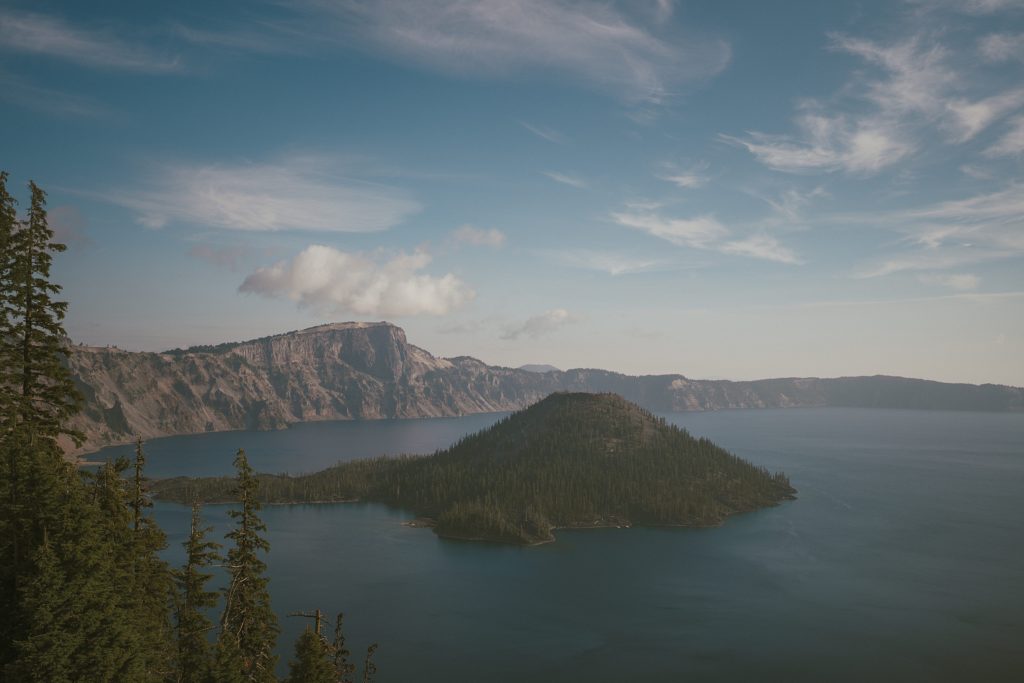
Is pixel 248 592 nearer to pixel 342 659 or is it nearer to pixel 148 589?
pixel 148 589

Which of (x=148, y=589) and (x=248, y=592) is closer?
(x=248, y=592)

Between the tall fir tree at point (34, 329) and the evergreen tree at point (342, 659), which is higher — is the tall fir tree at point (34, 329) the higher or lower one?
the higher one

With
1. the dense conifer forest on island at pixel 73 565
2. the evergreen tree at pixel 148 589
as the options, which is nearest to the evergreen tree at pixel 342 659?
the dense conifer forest on island at pixel 73 565

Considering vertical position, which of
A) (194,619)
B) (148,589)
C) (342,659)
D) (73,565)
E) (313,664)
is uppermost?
(73,565)

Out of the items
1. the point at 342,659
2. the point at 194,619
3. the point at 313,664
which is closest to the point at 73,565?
the point at 194,619

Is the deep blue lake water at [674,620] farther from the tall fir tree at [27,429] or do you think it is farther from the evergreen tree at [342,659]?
the tall fir tree at [27,429]

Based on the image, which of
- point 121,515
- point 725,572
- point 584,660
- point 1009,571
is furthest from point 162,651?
point 1009,571
